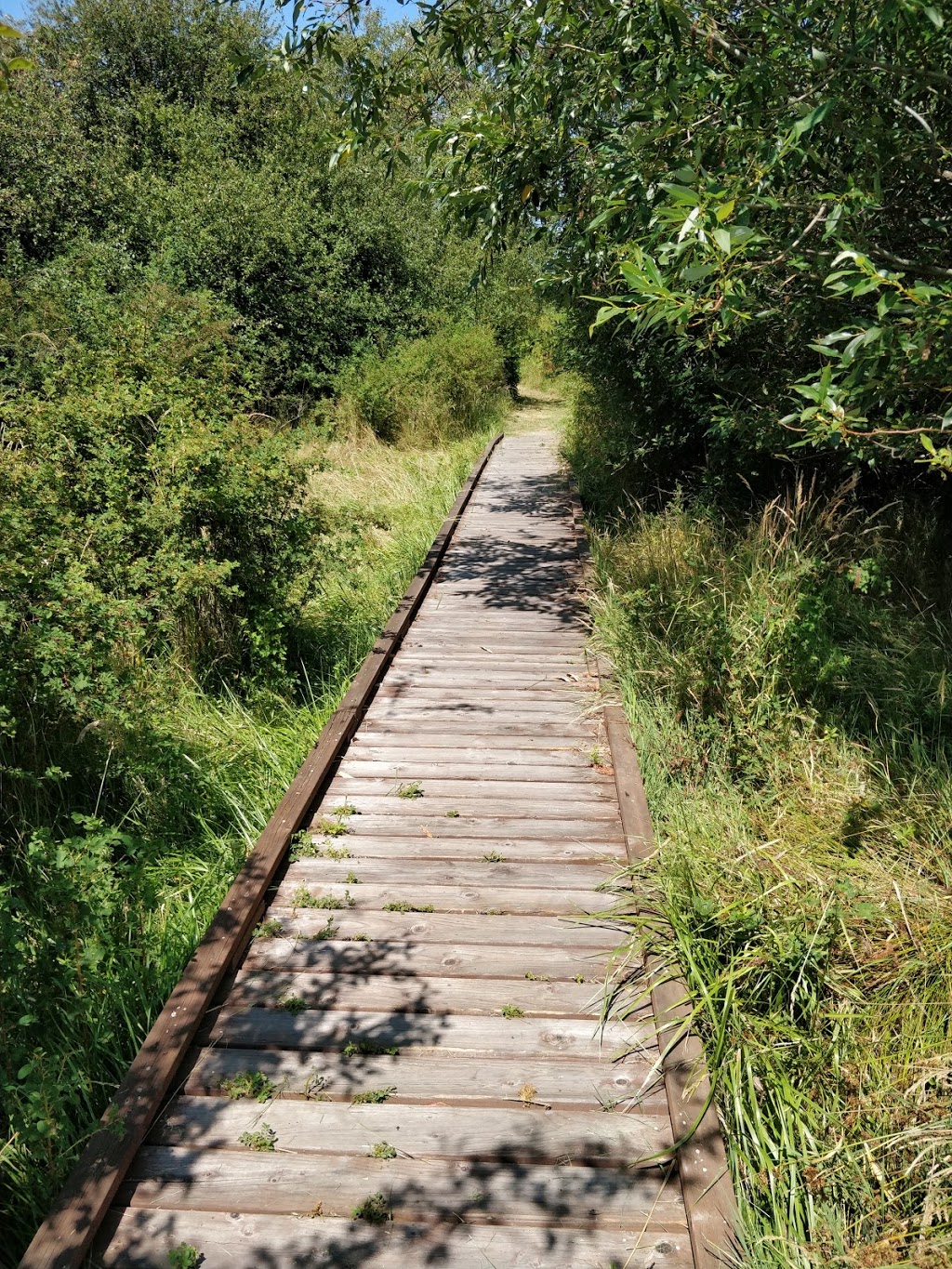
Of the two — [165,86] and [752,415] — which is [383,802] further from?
[165,86]

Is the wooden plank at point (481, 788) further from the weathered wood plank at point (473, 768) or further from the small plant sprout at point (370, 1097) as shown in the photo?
the small plant sprout at point (370, 1097)

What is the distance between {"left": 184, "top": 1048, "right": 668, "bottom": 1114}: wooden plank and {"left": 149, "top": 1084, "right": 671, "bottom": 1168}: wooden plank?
39 millimetres

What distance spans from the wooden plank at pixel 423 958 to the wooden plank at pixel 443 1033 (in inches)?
8.5

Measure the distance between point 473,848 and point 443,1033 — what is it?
1091mm

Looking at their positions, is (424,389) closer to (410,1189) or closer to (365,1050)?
(365,1050)

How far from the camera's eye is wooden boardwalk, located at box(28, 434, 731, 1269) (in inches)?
83.7

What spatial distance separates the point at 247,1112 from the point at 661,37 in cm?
525

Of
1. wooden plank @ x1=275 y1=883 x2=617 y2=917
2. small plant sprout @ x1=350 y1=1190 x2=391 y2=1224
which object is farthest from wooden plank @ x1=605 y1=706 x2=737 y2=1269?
small plant sprout @ x1=350 y1=1190 x2=391 y2=1224

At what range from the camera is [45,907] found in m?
3.17

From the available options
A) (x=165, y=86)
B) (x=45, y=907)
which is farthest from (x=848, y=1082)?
(x=165, y=86)

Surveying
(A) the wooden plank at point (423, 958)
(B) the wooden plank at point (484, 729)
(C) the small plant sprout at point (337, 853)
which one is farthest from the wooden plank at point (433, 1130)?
(B) the wooden plank at point (484, 729)

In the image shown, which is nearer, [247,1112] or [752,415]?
[247,1112]

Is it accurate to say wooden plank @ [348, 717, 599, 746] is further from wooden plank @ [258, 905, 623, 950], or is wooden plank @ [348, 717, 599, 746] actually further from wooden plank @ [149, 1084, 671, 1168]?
wooden plank @ [149, 1084, 671, 1168]

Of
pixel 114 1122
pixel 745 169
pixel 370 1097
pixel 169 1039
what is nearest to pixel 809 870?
pixel 370 1097
